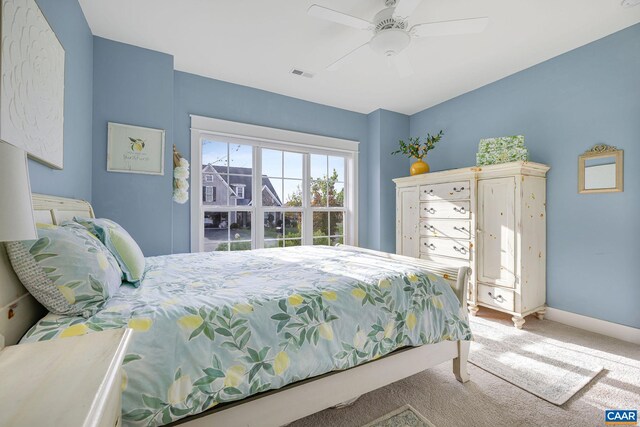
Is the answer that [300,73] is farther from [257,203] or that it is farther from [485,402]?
[485,402]

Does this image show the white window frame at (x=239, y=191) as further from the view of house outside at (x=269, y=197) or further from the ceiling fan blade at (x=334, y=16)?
the ceiling fan blade at (x=334, y=16)

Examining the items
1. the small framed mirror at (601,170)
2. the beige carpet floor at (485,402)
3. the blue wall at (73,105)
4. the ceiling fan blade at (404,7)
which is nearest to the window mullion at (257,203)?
the blue wall at (73,105)

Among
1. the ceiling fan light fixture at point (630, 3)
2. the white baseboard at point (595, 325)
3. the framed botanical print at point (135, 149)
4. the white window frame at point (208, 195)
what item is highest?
the ceiling fan light fixture at point (630, 3)

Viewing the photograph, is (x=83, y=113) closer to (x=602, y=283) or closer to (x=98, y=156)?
(x=98, y=156)

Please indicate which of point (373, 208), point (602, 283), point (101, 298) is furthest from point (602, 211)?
point (101, 298)

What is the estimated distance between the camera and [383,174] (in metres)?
4.29

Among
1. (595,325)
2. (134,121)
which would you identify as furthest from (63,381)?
(595,325)

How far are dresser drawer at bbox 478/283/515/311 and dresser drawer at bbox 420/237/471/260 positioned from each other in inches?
14.6

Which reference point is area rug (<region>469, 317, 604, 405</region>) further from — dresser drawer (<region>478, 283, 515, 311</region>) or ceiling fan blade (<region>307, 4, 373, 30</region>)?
ceiling fan blade (<region>307, 4, 373, 30</region>)

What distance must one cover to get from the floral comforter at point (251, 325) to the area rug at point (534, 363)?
597 millimetres

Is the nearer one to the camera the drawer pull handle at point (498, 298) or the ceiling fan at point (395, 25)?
the ceiling fan at point (395, 25)

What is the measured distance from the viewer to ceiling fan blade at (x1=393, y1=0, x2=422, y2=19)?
1759mm

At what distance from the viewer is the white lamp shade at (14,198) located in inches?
24.2

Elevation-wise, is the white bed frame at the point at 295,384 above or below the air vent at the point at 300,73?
below
